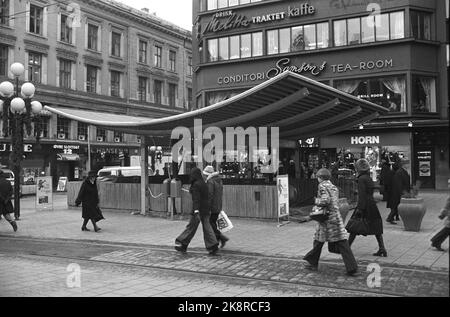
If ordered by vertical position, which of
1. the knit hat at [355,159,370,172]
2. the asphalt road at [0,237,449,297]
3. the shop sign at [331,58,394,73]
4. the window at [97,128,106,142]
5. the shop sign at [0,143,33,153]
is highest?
the shop sign at [331,58,394,73]

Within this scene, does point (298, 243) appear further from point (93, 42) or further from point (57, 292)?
point (93, 42)

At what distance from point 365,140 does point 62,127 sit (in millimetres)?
28357

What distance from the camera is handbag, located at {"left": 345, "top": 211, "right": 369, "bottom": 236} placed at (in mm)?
8469

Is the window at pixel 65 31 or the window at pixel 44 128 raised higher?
the window at pixel 65 31

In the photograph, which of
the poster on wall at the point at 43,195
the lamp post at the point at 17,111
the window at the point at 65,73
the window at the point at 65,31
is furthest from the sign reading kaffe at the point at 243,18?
the lamp post at the point at 17,111

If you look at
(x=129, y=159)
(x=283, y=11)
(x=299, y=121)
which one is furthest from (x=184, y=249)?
(x=129, y=159)

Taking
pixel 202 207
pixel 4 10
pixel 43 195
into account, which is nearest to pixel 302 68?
pixel 43 195

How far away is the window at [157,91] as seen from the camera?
2262 inches

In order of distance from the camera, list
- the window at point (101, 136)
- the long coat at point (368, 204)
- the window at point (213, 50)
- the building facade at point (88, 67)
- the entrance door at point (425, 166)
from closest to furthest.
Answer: the long coat at point (368, 204), the entrance door at point (425, 166), the window at point (213, 50), the building facade at point (88, 67), the window at point (101, 136)

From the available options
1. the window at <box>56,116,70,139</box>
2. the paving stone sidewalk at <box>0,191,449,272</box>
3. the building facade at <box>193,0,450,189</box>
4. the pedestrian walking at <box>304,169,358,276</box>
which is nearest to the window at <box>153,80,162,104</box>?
the window at <box>56,116,70,139</box>

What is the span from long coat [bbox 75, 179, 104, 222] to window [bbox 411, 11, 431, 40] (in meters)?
21.6

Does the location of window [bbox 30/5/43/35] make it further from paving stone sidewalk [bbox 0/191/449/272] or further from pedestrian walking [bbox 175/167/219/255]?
pedestrian walking [bbox 175/167/219/255]

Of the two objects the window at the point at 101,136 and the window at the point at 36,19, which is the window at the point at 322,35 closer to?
the window at the point at 36,19

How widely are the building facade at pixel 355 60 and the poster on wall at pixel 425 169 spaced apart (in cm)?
6
